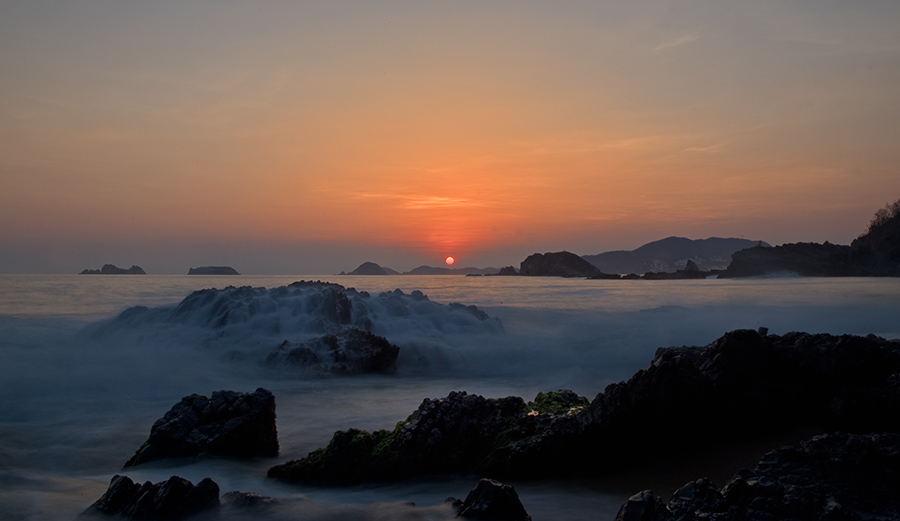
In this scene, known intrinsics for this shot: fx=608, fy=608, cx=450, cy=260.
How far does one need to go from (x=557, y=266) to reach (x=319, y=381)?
464 ft

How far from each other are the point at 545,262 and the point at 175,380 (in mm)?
146038

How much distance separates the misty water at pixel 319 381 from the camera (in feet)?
23.2

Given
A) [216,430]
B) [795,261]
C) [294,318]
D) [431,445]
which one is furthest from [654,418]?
[795,261]

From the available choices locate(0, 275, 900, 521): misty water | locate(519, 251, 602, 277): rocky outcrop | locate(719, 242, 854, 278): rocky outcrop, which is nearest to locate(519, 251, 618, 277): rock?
locate(519, 251, 602, 277): rocky outcrop

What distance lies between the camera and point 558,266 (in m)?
155

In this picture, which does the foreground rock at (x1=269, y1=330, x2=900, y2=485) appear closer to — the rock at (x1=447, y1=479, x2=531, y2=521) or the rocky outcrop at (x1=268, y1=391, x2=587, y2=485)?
the rocky outcrop at (x1=268, y1=391, x2=587, y2=485)

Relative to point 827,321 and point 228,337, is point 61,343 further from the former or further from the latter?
point 827,321

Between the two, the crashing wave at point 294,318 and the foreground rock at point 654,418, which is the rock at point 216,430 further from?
the crashing wave at point 294,318

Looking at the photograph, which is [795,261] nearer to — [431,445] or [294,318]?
[294,318]

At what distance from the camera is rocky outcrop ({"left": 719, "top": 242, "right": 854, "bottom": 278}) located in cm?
8788

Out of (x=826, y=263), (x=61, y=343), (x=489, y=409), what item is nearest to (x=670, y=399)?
(x=489, y=409)

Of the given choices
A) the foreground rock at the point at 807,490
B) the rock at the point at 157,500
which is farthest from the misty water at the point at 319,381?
the foreground rock at the point at 807,490

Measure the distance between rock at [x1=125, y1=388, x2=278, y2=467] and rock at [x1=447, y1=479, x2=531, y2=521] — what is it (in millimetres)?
4501

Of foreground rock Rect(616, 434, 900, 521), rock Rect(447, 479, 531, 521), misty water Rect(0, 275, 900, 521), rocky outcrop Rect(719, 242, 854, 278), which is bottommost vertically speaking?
misty water Rect(0, 275, 900, 521)
